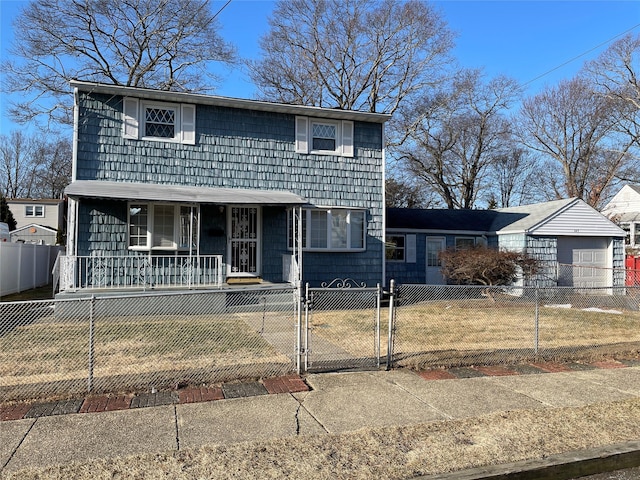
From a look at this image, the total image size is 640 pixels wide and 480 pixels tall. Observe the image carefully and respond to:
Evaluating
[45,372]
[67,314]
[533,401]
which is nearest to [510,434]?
[533,401]

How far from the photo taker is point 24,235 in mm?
40344

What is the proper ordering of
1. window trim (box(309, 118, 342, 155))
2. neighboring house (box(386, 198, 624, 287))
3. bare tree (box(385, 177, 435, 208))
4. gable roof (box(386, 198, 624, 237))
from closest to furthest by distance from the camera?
window trim (box(309, 118, 342, 155)) < neighboring house (box(386, 198, 624, 287)) < gable roof (box(386, 198, 624, 237)) < bare tree (box(385, 177, 435, 208))

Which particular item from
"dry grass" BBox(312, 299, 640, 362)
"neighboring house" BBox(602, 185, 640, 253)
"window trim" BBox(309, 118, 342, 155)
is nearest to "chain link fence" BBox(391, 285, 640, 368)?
"dry grass" BBox(312, 299, 640, 362)

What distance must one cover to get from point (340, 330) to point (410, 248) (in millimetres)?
9399

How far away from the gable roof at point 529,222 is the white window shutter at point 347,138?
4.51 metres

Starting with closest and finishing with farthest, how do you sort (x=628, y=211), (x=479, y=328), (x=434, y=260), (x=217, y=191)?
(x=479, y=328) → (x=217, y=191) → (x=434, y=260) → (x=628, y=211)

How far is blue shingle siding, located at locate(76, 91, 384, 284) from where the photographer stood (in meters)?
12.6

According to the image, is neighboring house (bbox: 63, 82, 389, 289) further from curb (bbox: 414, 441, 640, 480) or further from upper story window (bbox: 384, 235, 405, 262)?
curb (bbox: 414, 441, 640, 480)

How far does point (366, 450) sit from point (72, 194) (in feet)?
30.0

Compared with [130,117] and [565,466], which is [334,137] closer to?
[130,117]

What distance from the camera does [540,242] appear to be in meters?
17.8

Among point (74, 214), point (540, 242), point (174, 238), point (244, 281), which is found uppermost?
point (74, 214)

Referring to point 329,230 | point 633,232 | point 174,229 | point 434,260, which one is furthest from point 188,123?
point 633,232

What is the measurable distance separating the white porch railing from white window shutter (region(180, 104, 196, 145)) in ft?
10.8
